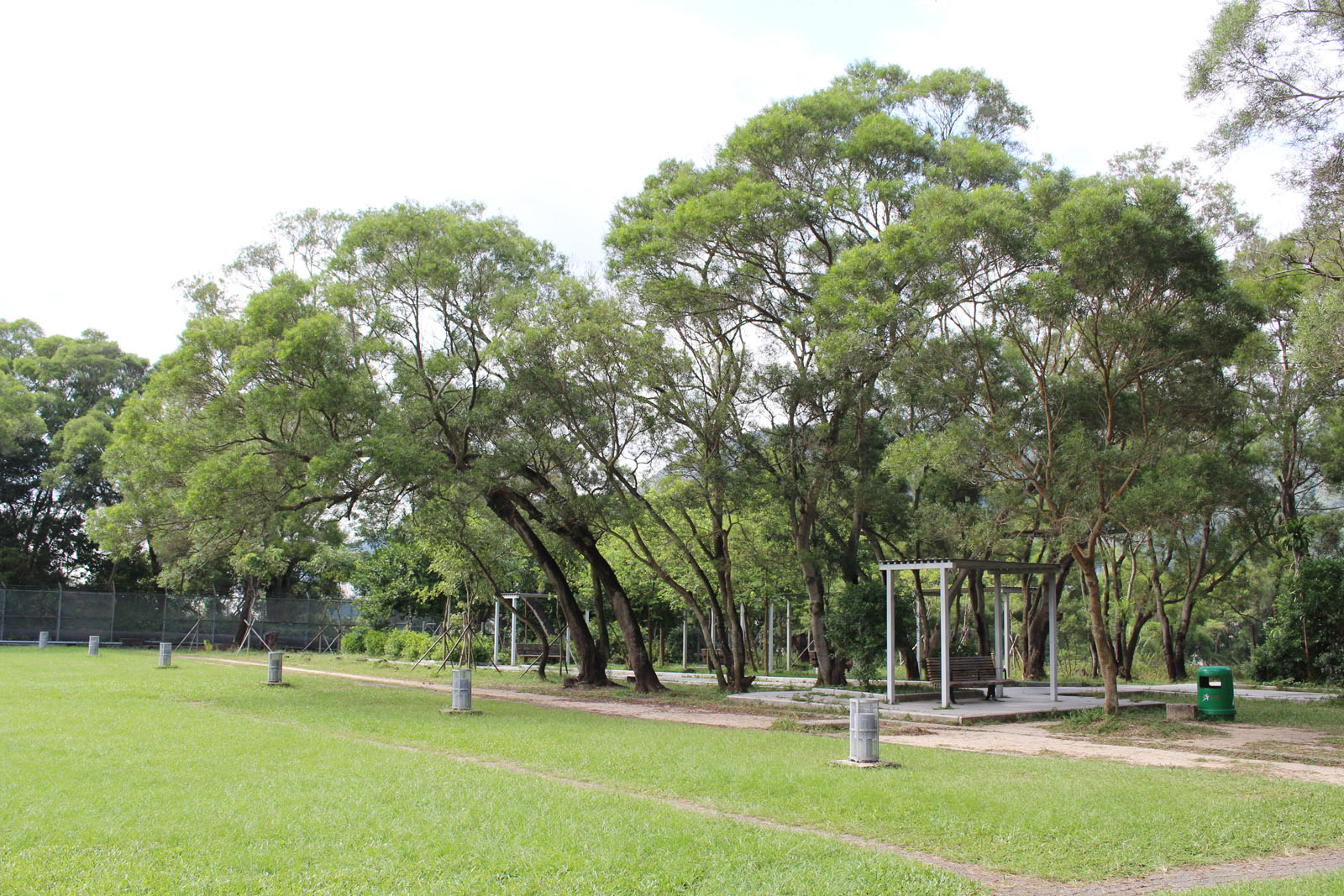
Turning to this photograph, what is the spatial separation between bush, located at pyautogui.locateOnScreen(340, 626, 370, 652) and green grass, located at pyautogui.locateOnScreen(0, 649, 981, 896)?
27569 millimetres

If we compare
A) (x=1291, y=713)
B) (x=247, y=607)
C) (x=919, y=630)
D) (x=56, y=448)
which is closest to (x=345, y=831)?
(x=1291, y=713)

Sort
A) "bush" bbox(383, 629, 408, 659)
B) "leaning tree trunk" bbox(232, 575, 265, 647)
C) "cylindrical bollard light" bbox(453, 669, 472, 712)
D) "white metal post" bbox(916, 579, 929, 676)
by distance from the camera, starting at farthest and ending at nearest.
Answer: "leaning tree trunk" bbox(232, 575, 265, 647) < "bush" bbox(383, 629, 408, 659) < "white metal post" bbox(916, 579, 929, 676) < "cylindrical bollard light" bbox(453, 669, 472, 712)

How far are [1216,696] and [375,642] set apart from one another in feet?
96.1

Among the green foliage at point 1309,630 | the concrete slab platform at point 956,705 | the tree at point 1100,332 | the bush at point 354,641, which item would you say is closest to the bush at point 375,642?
the bush at point 354,641

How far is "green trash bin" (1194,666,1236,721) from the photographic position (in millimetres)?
15133

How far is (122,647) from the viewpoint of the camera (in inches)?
1452

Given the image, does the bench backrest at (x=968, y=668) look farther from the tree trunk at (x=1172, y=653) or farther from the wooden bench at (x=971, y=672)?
the tree trunk at (x=1172, y=653)

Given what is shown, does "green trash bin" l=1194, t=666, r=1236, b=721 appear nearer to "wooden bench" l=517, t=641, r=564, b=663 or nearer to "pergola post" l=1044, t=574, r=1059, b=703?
"pergola post" l=1044, t=574, r=1059, b=703

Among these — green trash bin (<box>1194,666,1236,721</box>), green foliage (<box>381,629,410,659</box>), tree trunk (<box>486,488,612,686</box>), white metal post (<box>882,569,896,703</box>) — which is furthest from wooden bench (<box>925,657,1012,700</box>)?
green foliage (<box>381,629,410,659</box>)

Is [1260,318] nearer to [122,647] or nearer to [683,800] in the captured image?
[683,800]

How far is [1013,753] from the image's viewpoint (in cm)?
1134

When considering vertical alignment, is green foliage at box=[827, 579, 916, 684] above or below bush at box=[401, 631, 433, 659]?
above

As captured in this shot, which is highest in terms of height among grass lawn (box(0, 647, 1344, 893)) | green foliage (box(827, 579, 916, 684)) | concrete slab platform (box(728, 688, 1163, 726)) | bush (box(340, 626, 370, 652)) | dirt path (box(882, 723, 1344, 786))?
green foliage (box(827, 579, 916, 684))

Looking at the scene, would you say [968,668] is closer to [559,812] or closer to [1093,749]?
[1093,749]
